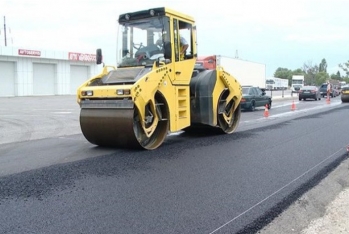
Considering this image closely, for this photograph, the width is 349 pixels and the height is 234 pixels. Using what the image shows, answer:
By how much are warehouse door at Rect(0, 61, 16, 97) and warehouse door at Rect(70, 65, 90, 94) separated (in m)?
7.52

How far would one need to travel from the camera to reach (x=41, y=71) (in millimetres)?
43344

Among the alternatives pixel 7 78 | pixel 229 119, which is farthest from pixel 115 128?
pixel 7 78

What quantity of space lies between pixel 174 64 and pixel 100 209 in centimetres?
479

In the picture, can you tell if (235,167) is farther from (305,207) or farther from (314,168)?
(305,207)

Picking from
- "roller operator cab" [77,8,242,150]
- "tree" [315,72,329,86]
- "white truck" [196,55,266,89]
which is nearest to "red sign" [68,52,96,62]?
"white truck" [196,55,266,89]

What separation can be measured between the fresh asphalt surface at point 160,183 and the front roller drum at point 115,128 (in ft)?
0.69

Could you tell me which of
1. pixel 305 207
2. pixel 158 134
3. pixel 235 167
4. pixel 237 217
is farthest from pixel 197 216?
pixel 158 134

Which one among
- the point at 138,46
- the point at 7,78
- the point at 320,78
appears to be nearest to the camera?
the point at 138,46

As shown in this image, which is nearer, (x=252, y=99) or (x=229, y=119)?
(x=229, y=119)

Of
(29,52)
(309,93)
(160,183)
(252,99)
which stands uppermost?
(29,52)

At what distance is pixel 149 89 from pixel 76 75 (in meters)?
41.6

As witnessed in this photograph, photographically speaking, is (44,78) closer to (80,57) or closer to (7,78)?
(7,78)

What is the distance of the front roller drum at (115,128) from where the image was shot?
762cm

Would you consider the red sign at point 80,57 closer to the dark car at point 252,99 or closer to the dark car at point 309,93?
the dark car at point 309,93
